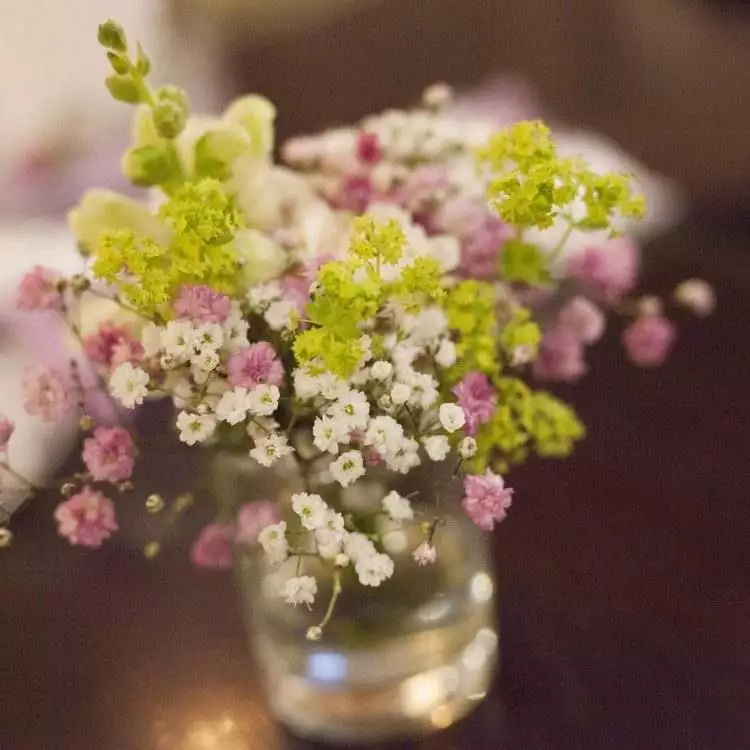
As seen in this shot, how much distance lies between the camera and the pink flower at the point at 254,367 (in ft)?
1.58

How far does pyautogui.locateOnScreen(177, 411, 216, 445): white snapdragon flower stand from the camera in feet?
1.59

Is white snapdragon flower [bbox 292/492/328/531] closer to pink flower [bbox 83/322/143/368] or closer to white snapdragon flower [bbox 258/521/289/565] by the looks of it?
white snapdragon flower [bbox 258/521/289/565]

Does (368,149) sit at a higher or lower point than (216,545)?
higher

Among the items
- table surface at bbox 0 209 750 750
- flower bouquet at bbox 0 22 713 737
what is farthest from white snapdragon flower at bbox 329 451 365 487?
table surface at bbox 0 209 750 750

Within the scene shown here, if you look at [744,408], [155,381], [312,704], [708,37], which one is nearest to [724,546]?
[744,408]

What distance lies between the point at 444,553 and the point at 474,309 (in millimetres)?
182

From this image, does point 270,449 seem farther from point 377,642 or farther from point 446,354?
point 377,642

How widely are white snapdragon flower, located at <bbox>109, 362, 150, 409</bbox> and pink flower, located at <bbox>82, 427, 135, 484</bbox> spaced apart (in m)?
0.04

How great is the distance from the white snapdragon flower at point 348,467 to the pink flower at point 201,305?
89 millimetres

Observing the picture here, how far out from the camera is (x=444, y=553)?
0.65 meters

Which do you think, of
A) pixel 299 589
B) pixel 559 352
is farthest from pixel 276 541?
pixel 559 352

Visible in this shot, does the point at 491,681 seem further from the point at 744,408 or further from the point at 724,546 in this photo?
the point at 744,408

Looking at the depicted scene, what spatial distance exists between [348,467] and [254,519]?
5.5 inches

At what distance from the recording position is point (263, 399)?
1.55ft
